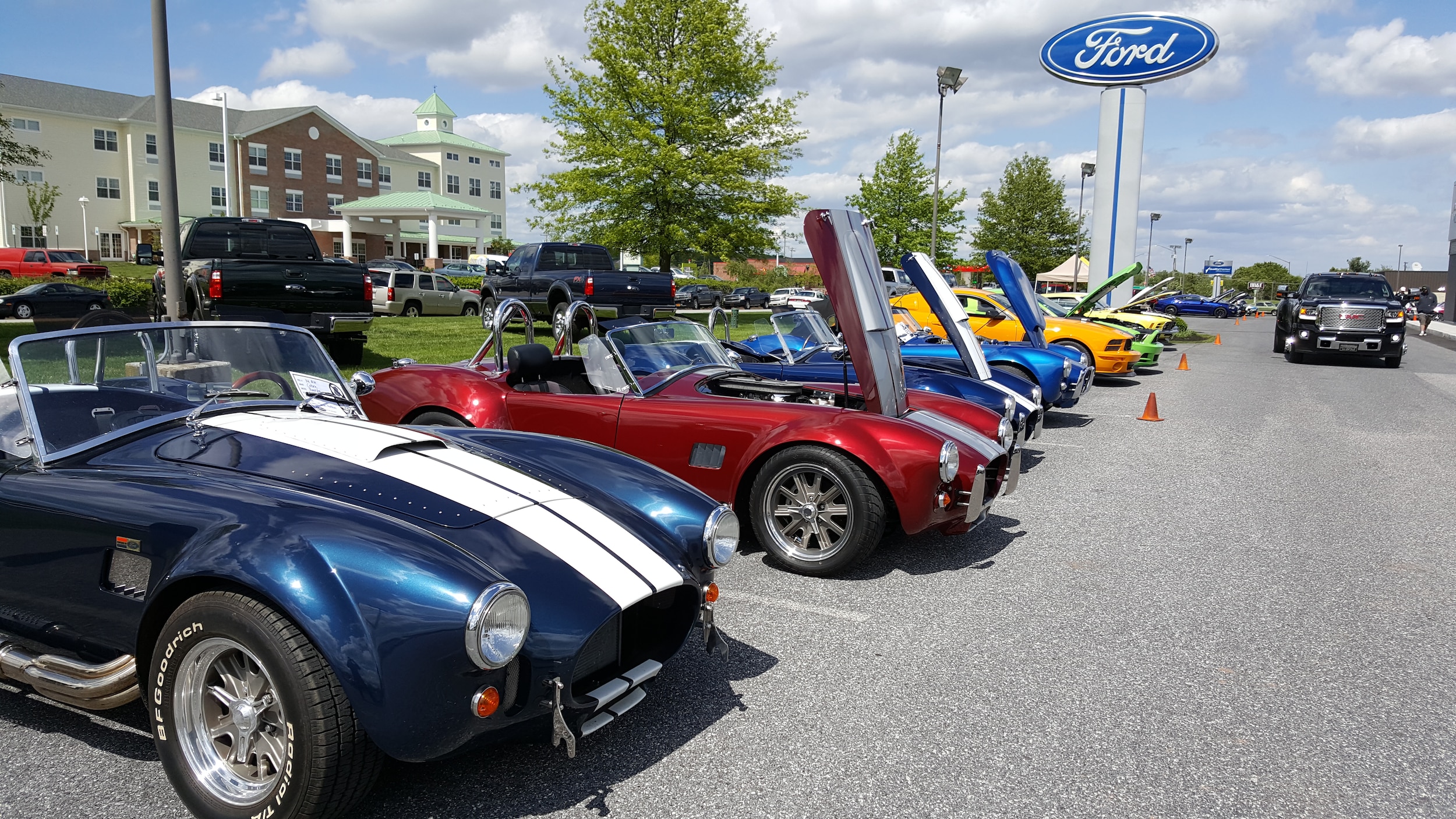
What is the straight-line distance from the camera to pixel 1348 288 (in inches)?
759

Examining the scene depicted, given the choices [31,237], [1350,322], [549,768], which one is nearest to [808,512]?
[549,768]

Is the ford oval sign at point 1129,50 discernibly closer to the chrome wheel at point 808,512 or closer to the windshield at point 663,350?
the windshield at point 663,350

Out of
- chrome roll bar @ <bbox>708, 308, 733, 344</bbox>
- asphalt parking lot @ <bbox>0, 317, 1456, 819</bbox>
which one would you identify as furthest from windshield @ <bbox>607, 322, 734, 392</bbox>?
asphalt parking lot @ <bbox>0, 317, 1456, 819</bbox>

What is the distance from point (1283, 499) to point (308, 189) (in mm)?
60418

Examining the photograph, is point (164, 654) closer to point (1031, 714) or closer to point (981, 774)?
point (981, 774)

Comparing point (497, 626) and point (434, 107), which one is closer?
point (497, 626)

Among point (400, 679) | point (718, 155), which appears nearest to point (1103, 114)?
point (718, 155)

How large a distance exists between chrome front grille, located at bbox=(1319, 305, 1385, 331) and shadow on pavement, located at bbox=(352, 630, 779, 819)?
1870 cm

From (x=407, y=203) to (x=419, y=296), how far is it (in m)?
31.0

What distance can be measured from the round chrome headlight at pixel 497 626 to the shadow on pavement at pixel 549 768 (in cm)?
33

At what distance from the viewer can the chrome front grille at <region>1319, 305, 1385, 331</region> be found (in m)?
17.6

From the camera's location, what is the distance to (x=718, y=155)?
84.9 ft

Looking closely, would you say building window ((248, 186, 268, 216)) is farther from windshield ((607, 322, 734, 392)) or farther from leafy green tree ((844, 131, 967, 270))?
windshield ((607, 322, 734, 392))

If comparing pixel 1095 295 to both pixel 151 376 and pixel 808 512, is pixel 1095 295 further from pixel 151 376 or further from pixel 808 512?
pixel 151 376
